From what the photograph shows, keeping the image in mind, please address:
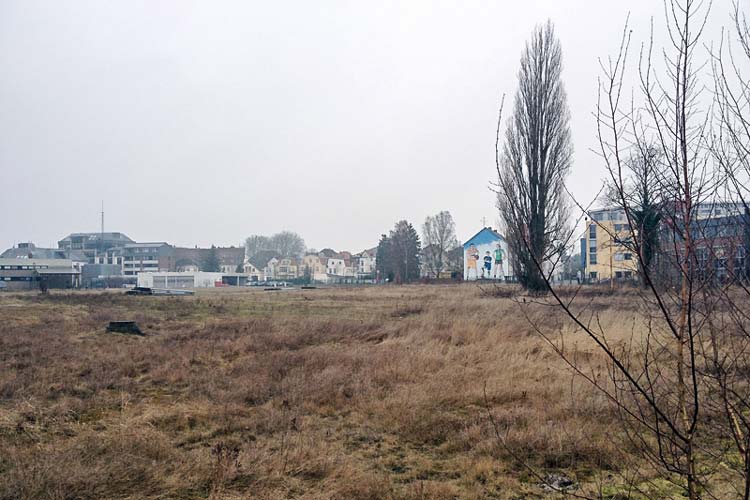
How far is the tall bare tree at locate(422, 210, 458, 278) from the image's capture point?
220ft

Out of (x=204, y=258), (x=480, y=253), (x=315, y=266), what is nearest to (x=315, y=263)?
(x=315, y=266)

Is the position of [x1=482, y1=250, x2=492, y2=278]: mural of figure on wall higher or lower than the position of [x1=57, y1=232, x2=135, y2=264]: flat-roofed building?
lower

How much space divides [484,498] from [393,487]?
0.69m

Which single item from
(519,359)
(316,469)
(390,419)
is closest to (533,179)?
(519,359)

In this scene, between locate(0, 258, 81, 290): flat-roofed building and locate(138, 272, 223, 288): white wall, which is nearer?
locate(0, 258, 81, 290): flat-roofed building

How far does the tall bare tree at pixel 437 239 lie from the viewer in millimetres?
67188

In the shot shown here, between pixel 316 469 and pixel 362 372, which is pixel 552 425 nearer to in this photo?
pixel 316 469

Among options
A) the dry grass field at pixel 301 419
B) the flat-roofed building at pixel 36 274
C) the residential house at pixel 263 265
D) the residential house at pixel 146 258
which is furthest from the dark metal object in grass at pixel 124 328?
the residential house at pixel 146 258

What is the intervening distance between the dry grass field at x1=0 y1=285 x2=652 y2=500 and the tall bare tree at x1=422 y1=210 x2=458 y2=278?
55802 millimetres

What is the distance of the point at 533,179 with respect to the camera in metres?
23.6

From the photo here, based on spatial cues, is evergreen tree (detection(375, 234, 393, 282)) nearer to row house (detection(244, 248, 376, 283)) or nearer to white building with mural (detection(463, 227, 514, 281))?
white building with mural (detection(463, 227, 514, 281))

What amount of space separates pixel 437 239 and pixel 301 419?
65083 mm

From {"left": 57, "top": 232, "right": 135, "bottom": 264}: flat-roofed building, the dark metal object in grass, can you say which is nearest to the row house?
{"left": 57, "top": 232, "right": 135, "bottom": 264}: flat-roofed building

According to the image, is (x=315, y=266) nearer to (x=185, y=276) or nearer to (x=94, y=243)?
(x=185, y=276)
